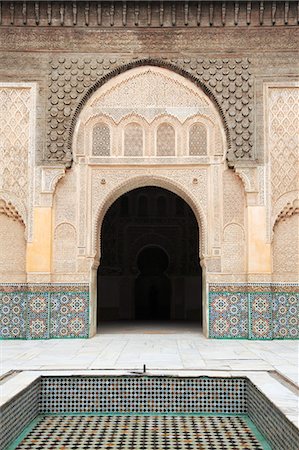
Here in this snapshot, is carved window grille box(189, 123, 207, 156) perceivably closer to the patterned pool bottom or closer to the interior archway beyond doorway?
the interior archway beyond doorway

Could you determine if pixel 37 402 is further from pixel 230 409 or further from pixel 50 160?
pixel 50 160

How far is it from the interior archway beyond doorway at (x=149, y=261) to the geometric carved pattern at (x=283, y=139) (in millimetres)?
3070

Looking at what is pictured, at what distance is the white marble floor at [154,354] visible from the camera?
405 cm

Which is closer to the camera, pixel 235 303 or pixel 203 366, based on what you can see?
pixel 203 366

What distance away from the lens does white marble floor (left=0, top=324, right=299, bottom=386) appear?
13.3 feet

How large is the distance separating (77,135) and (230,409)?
144 inches

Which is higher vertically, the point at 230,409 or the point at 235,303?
the point at 235,303

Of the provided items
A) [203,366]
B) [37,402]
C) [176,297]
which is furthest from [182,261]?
[37,402]

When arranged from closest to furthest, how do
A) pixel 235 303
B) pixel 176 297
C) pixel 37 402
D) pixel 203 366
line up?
pixel 37 402 → pixel 203 366 → pixel 235 303 → pixel 176 297

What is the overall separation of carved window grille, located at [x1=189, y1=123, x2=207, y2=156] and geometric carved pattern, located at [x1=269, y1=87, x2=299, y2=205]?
712 millimetres

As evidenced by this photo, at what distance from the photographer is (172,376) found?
3689 millimetres

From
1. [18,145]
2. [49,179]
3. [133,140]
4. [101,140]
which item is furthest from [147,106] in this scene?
[18,145]

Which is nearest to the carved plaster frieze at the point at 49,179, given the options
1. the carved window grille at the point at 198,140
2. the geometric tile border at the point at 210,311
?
the geometric tile border at the point at 210,311

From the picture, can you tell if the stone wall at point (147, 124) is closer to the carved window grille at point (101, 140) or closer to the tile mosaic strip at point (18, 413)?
the carved window grille at point (101, 140)
